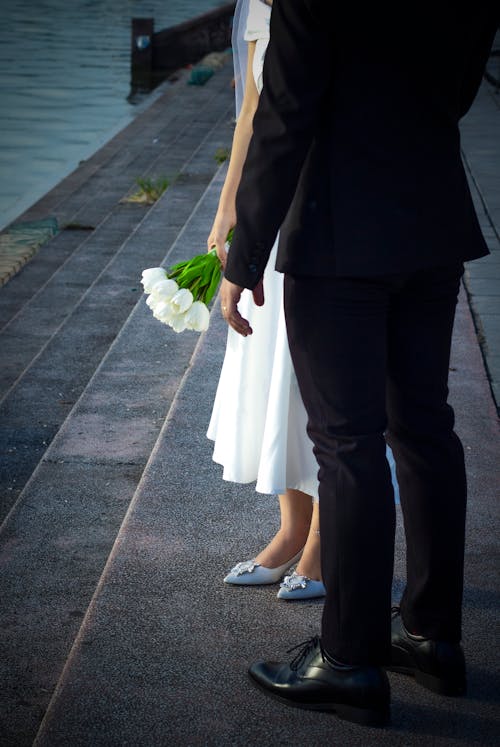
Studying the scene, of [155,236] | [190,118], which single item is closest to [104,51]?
[190,118]

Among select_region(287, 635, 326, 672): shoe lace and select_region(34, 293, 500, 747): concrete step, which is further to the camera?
select_region(287, 635, 326, 672): shoe lace

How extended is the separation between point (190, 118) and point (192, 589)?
11.6 meters

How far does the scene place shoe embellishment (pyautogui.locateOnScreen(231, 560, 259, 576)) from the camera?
2.64 meters

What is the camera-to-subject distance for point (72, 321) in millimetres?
5746

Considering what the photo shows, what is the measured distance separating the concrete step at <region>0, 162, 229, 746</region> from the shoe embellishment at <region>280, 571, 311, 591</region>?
0.55 m

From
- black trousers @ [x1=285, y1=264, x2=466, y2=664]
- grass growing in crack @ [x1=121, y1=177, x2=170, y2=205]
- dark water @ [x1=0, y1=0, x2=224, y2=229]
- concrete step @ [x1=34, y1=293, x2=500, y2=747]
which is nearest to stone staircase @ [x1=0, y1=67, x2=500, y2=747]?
concrete step @ [x1=34, y1=293, x2=500, y2=747]

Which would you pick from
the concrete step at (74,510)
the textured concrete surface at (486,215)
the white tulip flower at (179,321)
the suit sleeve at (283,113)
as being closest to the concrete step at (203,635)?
the concrete step at (74,510)

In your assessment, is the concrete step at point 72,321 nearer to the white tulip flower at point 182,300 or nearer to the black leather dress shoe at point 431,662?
the white tulip flower at point 182,300

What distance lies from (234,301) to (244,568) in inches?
32.0

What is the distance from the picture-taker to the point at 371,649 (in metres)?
2.07

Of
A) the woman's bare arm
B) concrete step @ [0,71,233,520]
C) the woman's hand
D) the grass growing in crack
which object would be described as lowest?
the grass growing in crack

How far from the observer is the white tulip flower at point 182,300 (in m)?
2.44

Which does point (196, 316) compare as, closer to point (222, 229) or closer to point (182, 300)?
point (182, 300)

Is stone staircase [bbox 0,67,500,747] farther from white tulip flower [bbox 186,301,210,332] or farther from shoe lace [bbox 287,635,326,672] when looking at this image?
white tulip flower [bbox 186,301,210,332]
